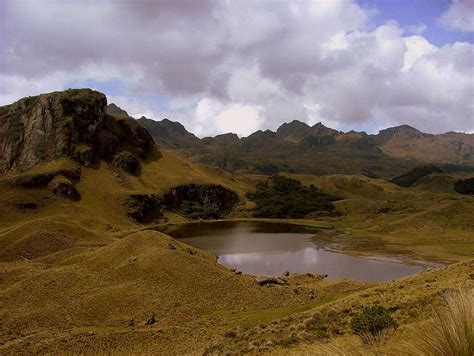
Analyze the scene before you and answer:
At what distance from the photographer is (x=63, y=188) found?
103750 millimetres

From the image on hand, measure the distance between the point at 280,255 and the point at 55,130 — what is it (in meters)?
78.9

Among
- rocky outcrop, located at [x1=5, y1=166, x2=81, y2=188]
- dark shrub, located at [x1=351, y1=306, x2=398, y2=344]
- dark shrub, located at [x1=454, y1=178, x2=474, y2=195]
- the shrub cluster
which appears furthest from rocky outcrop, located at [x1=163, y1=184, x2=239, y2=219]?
dark shrub, located at [x1=454, y1=178, x2=474, y2=195]

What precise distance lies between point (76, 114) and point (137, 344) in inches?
4264

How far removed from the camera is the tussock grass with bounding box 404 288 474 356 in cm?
557

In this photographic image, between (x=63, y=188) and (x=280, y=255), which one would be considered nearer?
(x=280, y=255)

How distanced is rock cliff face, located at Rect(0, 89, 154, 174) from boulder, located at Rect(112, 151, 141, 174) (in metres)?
2.38

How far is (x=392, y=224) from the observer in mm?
103625

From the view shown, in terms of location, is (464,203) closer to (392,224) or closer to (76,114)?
(392,224)

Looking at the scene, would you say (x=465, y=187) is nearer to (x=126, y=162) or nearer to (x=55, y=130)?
(x=126, y=162)

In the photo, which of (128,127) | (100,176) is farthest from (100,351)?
(128,127)

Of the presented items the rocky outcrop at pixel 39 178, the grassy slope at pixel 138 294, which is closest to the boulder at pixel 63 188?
the rocky outcrop at pixel 39 178

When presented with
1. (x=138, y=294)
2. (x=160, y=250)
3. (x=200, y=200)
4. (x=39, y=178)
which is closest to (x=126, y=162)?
(x=200, y=200)

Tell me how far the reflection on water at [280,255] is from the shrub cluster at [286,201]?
29556 millimetres

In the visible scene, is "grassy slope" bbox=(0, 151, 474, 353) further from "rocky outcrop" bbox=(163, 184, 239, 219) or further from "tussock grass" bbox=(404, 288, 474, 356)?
Answer: "rocky outcrop" bbox=(163, 184, 239, 219)
